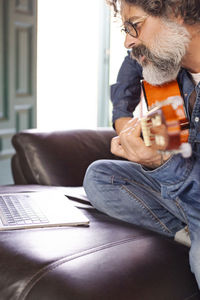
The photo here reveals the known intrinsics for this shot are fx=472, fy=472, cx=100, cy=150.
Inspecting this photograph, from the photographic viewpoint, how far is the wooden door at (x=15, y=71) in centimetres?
313

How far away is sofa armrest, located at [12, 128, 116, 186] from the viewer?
81.7 inches

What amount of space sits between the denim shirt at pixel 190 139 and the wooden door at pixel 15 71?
1307 millimetres

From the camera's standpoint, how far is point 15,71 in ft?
10.6

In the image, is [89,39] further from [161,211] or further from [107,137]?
[161,211]

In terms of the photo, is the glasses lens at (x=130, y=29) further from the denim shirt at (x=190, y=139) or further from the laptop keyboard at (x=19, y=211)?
the laptop keyboard at (x=19, y=211)

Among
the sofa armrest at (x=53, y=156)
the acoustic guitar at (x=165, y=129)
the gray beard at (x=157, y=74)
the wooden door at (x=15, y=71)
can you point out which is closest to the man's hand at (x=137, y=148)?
the acoustic guitar at (x=165, y=129)

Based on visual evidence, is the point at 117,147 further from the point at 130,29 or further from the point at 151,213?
the point at 130,29

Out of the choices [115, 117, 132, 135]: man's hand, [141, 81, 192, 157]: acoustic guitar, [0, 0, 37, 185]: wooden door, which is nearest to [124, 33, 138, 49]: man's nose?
[115, 117, 132, 135]: man's hand

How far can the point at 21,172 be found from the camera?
2.15 meters

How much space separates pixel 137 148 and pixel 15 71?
6.89 feet

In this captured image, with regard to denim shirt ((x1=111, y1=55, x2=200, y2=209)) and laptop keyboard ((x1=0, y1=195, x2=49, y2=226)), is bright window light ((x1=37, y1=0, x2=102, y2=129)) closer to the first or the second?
denim shirt ((x1=111, y1=55, x2=200, y2=209))

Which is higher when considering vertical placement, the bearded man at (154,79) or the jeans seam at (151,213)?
the bearded man at (154,79)

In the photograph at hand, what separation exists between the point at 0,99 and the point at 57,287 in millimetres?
2239

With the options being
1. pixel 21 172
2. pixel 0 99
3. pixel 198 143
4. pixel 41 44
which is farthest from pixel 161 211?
pixel 41 44
